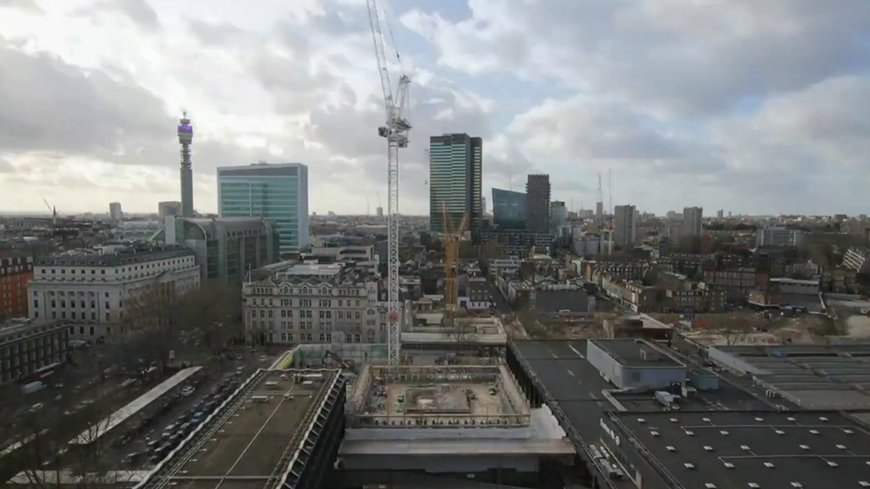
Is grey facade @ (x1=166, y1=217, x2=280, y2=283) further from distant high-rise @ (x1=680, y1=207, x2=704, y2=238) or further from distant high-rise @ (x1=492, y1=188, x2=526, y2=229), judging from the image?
distant high-rise @ (x1=680, y1=207, x2=704, y2=238)

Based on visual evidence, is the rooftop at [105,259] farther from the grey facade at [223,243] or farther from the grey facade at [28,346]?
the grey facade at [28,346]

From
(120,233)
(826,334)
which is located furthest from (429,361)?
(120,233)

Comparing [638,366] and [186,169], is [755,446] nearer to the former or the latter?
[638,366]

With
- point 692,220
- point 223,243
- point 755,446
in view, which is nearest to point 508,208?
point 692,220

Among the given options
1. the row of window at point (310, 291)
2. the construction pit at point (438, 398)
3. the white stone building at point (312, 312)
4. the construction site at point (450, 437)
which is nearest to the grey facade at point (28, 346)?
the white stone building at point (312, 312)

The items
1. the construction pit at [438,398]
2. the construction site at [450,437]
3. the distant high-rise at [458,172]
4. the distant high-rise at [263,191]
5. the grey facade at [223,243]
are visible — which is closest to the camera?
the construction site at [450,437]
